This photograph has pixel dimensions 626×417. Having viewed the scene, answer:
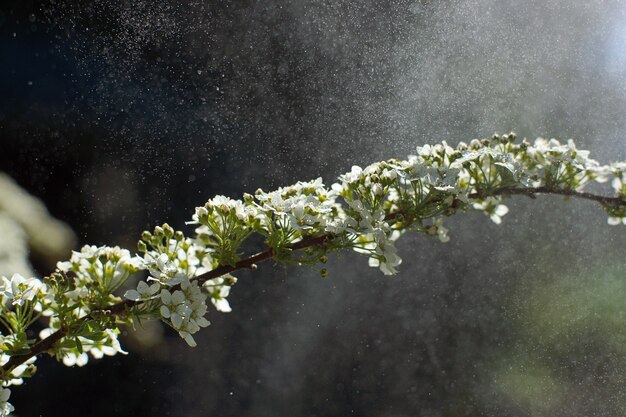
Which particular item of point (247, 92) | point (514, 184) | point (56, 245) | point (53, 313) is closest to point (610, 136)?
point (247, 92)

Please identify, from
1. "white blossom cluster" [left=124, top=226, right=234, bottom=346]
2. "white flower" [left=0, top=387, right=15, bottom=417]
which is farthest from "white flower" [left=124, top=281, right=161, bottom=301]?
"white flower" [left=0, top=387, right=15, bottom=417]

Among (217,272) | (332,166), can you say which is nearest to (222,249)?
(217,272)

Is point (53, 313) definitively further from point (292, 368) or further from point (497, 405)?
point (497, 405)

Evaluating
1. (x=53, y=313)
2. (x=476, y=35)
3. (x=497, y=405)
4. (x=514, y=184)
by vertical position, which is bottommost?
(x=53, y=313)

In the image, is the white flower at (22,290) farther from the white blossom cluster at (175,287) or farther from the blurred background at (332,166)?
the blurred background at (332,166)

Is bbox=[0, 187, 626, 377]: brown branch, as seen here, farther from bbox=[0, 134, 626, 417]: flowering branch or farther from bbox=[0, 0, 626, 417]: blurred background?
bbox=[0, 0, 626, 417]: blurred background
